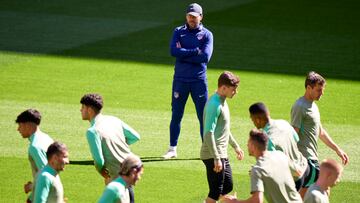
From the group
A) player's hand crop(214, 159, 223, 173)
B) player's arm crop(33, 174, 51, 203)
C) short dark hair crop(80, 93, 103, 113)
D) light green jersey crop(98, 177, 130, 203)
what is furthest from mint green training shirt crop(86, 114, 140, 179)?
light green jersey crop(98, 177, 130, 203)

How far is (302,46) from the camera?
83.8 ft

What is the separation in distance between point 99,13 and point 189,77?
13178mm

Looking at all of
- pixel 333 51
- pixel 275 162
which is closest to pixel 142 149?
pixel 275 162

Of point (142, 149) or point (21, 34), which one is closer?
point (142, 149)

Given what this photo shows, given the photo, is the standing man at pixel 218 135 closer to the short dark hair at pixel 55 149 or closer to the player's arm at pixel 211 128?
the player's arm at pixel 211 128

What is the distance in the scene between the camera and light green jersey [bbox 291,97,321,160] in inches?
497

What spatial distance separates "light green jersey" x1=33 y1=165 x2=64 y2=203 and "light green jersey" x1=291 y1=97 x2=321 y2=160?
161 inches

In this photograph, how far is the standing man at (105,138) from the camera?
11.3m

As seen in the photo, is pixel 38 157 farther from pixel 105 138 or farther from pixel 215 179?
pixel 215 179

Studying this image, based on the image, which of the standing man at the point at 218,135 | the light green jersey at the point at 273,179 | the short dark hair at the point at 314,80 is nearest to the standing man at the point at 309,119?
the short dark hair at the point at 314,80

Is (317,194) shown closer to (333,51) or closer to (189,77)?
(189,77)

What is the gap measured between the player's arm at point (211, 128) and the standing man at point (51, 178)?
9.24ft

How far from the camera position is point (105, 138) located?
11422 mm

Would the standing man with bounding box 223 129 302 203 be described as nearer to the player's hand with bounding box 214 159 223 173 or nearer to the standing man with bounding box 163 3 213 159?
the player's hand with bounding box 214 159 223 173
